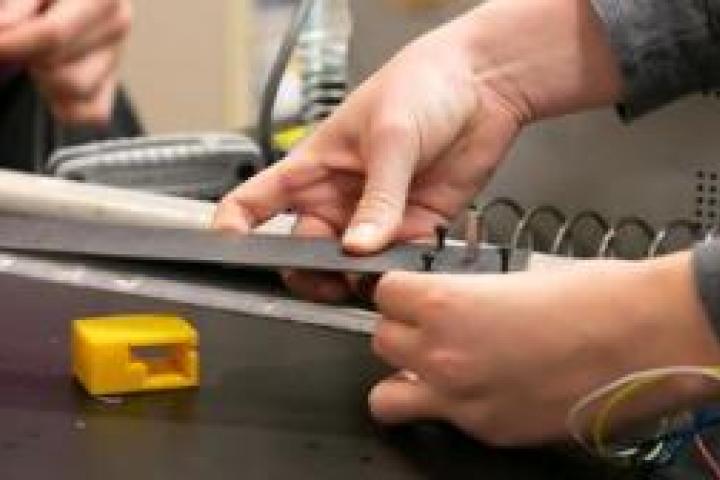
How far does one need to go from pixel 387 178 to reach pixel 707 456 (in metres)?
0.28

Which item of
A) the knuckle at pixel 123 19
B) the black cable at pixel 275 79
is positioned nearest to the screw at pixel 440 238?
the black cable at pixel 275 79

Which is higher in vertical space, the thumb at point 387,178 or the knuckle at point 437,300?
the thumb at point 387,178

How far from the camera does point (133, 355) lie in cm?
69

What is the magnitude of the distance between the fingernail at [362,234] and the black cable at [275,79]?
0.53 meters

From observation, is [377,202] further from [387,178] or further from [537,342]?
[537,342]

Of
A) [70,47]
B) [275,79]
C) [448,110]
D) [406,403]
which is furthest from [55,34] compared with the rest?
[406,403]

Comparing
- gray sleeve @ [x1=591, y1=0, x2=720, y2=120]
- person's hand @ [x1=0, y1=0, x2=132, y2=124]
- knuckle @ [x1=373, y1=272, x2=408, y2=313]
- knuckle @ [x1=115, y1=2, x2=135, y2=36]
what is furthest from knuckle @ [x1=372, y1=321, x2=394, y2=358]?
knuckle @ [x1=115, y1=2, x2=135, y2=36]

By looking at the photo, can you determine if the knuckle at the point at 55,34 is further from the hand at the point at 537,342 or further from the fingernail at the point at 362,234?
the hand at the point at 537,342

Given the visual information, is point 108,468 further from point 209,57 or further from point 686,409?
point 209,57

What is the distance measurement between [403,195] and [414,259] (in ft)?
0.31

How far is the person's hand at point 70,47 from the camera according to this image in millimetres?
1204

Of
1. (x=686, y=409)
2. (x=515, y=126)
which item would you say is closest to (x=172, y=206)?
(x=515, y=126)

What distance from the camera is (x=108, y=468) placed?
601 millimetres

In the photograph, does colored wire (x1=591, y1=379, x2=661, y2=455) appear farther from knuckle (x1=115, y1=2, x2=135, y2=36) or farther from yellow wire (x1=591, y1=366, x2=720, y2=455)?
knuckle (x1=115, y1=2, x2=135, y2=36)
